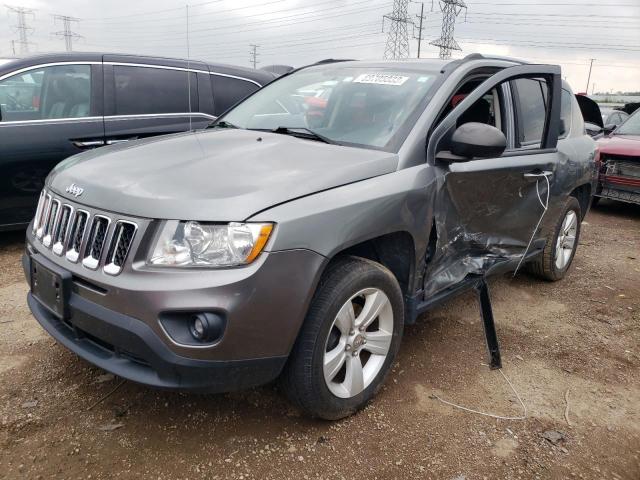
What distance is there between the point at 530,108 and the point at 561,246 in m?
1.51

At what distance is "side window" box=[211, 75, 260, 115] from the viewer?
5.49m

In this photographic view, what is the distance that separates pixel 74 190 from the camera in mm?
2336

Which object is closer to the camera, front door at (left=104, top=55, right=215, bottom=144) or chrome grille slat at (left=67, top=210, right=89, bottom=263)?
chrome grille slat at (left=67, top=210, right=89, bottom=263)

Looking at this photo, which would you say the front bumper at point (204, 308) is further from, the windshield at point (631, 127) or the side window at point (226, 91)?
the windshield at point (631, 127)

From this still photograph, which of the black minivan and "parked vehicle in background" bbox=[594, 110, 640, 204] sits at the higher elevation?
the black minivan

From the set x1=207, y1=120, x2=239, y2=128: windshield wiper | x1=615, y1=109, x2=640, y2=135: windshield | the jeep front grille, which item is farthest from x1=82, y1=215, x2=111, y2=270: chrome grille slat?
x1=615, y1=109, x2=640, y2=135: windshield

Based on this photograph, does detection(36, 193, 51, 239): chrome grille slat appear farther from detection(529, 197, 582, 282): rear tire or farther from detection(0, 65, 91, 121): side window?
detection(529, 197, 582, 282): rear tire

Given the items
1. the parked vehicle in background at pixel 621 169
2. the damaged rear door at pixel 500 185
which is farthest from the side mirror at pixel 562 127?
the parked vehicle in background at pixel 621 169

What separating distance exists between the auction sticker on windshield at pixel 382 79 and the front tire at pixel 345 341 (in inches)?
47.3

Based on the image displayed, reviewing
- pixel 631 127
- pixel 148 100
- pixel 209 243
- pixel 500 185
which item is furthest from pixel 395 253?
pixel 631 127

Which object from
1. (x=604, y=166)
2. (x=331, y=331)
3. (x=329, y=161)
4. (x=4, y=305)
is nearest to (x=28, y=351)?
(x=4, y=305)

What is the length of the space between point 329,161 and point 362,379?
1.05 m

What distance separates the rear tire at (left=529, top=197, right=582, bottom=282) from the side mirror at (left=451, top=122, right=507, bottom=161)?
201 centimetres

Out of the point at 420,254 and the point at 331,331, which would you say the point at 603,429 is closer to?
the point at 420,254
